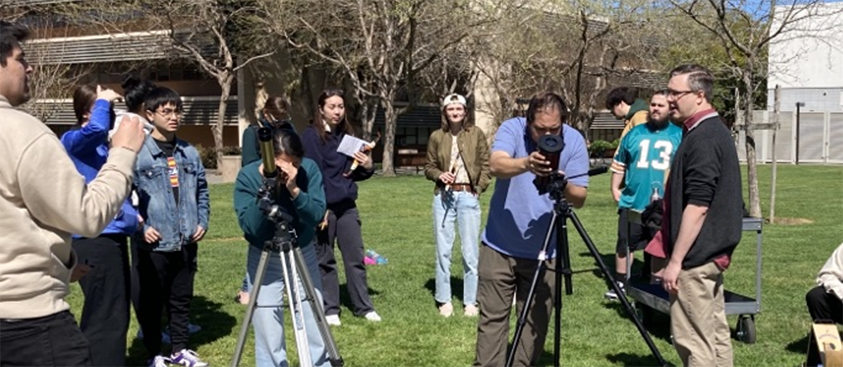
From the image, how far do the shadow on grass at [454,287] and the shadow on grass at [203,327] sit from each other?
203 cm

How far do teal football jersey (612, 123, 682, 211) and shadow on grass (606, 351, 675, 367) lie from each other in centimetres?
157

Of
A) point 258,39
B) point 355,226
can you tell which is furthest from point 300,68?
point 355,226

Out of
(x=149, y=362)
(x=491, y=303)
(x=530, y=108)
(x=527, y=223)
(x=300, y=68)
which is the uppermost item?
(x=300, y=68)

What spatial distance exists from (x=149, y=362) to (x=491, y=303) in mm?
2560

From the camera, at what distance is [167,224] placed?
5906mm

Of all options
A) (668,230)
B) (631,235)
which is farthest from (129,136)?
(631,235)

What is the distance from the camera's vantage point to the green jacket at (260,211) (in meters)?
4.79

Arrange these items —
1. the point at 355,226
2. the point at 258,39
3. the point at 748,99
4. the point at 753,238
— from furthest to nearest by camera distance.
Result: the point at 258,39 → the point at 748,99 → the point at 753,238 → the point at 355,226

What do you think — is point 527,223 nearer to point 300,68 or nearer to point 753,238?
point 753,238

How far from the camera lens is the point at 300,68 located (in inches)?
1383

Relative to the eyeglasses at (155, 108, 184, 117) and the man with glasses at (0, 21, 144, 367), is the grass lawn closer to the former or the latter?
the eyeglasses at (155, 108, 184, 117)

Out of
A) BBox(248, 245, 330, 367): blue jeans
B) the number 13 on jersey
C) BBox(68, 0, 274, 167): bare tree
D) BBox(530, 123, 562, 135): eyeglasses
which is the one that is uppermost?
BBox(68, 0, 274, 167): bare tree

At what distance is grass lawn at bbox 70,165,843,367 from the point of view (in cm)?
643

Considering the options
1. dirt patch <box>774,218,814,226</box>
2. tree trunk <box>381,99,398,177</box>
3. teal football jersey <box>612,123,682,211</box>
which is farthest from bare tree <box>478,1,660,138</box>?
teal football jersey <box>612,123,682,211</box>
